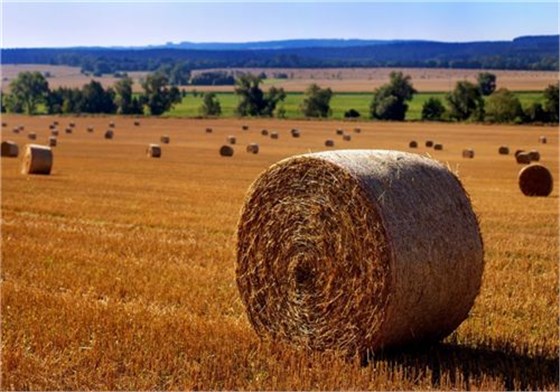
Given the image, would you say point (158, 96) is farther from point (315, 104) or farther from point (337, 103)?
point (337, 103)

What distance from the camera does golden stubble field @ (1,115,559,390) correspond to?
7.49 meters

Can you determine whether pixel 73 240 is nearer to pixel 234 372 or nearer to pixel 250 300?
pixel 250 300

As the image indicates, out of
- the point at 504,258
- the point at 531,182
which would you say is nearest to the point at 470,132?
the point at 531,182

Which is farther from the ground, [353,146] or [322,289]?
[322,289]

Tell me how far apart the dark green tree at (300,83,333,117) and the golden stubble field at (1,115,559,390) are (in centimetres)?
7312

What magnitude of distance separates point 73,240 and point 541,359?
862 cm

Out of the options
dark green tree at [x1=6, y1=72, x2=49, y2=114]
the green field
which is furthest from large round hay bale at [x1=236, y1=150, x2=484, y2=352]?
dark green tree at [x1=6, y1=72, x2=49, y2=114]

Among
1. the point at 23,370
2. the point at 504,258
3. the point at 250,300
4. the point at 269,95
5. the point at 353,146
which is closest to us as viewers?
the point at 23,370

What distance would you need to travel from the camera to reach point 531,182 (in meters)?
26.1

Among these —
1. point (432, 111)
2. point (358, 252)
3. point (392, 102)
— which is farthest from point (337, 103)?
point (358, 252)

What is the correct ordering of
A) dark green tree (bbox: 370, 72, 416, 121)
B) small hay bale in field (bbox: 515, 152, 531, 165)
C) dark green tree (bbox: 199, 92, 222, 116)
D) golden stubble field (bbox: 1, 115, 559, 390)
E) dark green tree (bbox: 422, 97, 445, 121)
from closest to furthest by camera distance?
golden stubble field (bbox: 1, 115, 559, 390) < small hay bale in field (bbox: 515, 152, 531, 165) < dark green tree (bbox: 422, 97, 445, 121) < dark green tree (bbox: 370, 72, 416, 121) < dark green tree (bbox: 199, 92, 222, 116)

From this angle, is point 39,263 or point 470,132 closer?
point 39,263

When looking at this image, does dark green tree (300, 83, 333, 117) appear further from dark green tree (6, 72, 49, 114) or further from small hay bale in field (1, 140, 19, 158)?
small hay bale in field (1, 140, 19, 158)

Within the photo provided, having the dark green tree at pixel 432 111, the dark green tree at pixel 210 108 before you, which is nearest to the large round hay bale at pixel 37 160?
the dark green tree at pixel 432 111
